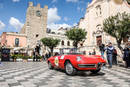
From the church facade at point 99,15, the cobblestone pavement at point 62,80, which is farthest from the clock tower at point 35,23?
the cobblestone pavement at point 62,80

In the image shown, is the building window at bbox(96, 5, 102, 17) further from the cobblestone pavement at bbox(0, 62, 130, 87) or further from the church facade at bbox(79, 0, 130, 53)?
the cobblestone pavement at bbox(0, 62, 130, 87)

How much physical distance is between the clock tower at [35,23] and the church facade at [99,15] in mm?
21277

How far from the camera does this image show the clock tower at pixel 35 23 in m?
46.3

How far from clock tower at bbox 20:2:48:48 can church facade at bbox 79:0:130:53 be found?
21277mm

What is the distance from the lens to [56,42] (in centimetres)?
3594

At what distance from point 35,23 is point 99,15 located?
27104 millimetres

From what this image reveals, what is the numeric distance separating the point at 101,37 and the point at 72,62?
24439 mm

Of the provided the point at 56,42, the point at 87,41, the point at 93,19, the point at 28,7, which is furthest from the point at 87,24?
the point at 28,7

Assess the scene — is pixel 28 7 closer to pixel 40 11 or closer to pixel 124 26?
pixel 40 11

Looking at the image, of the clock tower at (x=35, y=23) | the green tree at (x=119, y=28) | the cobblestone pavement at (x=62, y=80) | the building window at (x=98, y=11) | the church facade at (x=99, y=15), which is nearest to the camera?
the cobblestone pavement at (x=62, y=80)

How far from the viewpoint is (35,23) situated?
160 feet

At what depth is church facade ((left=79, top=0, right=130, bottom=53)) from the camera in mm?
27812

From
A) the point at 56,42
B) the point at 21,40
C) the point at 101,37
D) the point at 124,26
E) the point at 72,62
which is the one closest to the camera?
the point at 72,62

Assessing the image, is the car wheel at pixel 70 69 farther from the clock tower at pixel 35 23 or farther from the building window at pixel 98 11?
the clock tower at pixel 35 23
